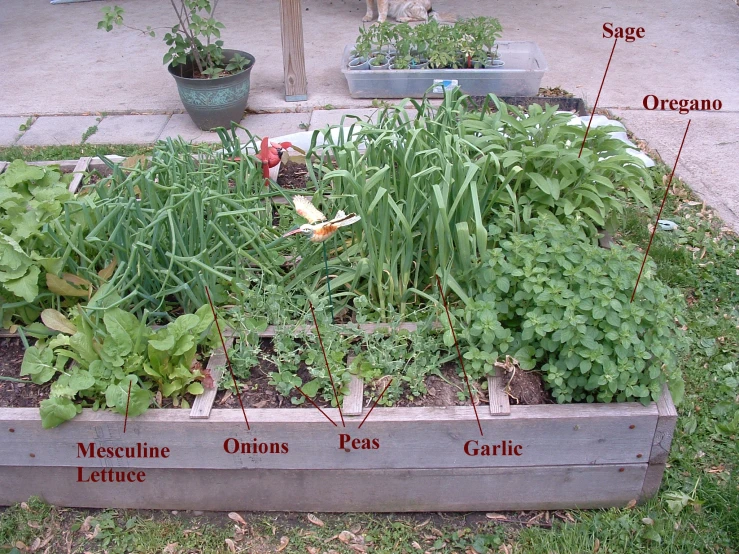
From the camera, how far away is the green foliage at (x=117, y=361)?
6.40 feet

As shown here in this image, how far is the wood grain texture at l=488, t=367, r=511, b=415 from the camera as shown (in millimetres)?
1930

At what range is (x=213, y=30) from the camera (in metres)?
3.97

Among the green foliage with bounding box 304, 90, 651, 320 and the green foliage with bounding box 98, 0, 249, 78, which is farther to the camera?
the green foliage with bounding box 98, 0, 249, 78

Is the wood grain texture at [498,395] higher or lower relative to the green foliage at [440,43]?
lower

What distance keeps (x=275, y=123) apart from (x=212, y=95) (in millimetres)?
442

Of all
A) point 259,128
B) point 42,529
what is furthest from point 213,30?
point 42,529

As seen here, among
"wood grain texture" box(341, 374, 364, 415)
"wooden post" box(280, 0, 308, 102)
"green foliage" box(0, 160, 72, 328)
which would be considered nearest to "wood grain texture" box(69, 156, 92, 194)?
"green foliage" box(0, 160, 72, 328)


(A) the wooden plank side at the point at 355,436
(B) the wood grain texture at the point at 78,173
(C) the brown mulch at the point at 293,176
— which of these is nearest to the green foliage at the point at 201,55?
(B) the wood grain texture at the point at 78,173

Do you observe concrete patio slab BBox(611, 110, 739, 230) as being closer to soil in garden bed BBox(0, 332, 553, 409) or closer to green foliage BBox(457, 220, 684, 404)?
green foliage BBox(457, 220, 684, 404)

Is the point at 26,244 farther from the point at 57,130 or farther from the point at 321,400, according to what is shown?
the point at 57,130

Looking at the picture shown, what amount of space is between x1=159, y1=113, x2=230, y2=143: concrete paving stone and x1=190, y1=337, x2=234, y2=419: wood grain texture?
230 cm

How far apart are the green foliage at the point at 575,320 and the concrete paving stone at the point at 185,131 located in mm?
2587

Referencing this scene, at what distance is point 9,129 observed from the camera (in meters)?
4.46

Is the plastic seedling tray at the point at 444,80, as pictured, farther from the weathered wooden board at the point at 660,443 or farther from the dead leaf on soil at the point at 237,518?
the dead leaf on soil at the point at 237,518
